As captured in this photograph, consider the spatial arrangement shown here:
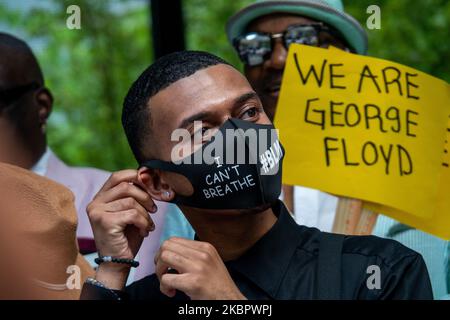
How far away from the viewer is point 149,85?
8.19ft

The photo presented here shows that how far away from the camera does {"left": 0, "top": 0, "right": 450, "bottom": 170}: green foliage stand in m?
5.55

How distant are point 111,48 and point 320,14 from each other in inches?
113

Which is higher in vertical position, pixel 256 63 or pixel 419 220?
pixel 256 63

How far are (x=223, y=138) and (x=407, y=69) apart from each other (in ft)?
2.86

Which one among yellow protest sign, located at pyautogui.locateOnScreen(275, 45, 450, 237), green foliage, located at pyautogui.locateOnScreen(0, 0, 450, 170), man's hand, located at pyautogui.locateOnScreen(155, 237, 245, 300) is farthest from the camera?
green foliage, located at pyautogui.locateOnScreen(0, 0, 450, 170)

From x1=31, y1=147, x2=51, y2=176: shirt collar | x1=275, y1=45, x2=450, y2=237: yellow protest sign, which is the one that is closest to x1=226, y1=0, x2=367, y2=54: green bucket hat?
x1=275, y1=45, x2=450, y2=237: yellow protest sign

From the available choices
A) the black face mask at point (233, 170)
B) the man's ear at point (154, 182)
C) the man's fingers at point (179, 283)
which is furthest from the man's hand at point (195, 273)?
the man's ear at point (154, 182)

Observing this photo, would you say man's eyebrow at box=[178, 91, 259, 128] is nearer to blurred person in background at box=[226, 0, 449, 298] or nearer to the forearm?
the forearm

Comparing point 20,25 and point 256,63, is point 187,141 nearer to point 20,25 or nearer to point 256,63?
point 256,63

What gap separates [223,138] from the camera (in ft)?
7.54

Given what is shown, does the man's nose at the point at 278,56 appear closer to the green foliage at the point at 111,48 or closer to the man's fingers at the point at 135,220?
the man's fingers at the point at 135,220

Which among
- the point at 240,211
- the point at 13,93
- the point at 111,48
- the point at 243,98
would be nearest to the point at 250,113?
the point at 243,98
